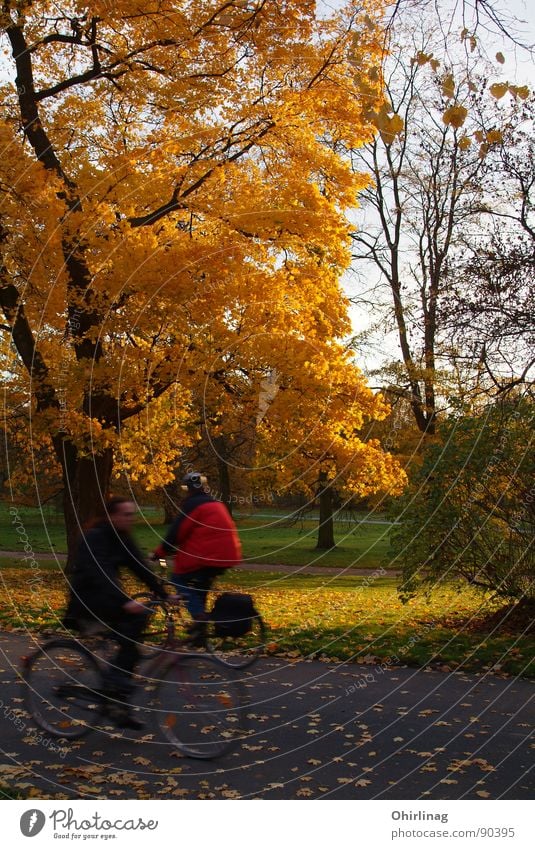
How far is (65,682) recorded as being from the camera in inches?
292

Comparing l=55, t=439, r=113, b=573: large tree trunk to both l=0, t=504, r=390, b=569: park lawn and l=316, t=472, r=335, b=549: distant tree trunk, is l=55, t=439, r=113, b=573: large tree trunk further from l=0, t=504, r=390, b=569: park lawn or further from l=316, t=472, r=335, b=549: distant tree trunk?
l=316, t=472, r=335, b=549: distant tree trunk

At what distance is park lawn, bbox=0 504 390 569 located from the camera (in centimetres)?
3322

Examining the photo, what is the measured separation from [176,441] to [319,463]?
317cm

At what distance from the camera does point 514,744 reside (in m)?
7.25

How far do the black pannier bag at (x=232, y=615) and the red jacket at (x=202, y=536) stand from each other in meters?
0.30

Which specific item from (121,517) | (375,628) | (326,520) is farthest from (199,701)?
(326,520)

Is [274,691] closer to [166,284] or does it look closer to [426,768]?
[426,768]

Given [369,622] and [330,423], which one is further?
Answer: [330,423]

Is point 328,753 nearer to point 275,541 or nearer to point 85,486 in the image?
point 85,486

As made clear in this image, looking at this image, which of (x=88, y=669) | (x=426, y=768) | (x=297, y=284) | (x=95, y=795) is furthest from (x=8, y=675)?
(x=297, y=284)

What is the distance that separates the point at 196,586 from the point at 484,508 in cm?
593

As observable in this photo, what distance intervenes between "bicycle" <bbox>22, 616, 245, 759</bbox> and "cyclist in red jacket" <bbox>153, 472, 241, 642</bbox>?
394 mm

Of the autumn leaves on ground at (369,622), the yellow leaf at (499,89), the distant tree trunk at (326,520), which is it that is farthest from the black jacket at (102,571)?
the distant tree trunk at (326,520)

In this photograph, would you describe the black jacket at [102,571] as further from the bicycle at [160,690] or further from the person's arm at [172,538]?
the person's arm at [172,538]
